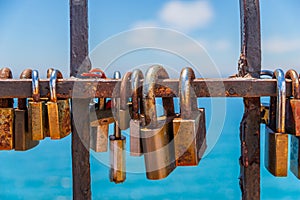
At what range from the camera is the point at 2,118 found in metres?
1.18

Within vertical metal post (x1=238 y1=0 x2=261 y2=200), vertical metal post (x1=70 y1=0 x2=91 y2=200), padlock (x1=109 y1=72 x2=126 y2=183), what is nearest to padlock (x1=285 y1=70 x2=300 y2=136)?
vertical metal post (x1=238 y1=0 x2=261 y2=200)

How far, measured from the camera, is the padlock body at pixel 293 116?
1060 millimetres

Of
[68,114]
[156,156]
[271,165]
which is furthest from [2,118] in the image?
[271,165]

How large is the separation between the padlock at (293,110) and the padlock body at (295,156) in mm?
53

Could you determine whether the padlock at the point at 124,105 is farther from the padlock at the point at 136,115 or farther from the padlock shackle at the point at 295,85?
the padlock shackle at the point at 295,85

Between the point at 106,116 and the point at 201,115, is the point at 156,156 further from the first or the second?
the point at 106,116

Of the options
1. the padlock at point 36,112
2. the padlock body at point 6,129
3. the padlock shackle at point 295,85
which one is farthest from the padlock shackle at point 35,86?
the padlock shackle at point 295,85

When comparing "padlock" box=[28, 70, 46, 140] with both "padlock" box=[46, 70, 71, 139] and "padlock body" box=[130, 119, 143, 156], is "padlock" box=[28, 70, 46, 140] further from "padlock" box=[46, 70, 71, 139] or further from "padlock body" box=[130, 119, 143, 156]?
"padlock body" box=[130, 119, 143, 156]

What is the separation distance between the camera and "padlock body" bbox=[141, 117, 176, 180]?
40.3 inches

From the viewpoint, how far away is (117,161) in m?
1.25

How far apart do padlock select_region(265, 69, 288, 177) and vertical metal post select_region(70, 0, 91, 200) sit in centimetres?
59

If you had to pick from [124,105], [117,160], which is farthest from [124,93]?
[117,160]

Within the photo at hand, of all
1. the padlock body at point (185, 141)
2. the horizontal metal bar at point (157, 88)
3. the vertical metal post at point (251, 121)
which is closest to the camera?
the padlock body at point (185, 141)

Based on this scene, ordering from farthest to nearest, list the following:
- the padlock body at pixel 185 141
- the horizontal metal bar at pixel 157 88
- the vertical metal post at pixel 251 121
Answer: the vertical metal post at pixel 251 121
the horizontal metal bar at pixel 157 88
the padlock body at pixel 185 141
